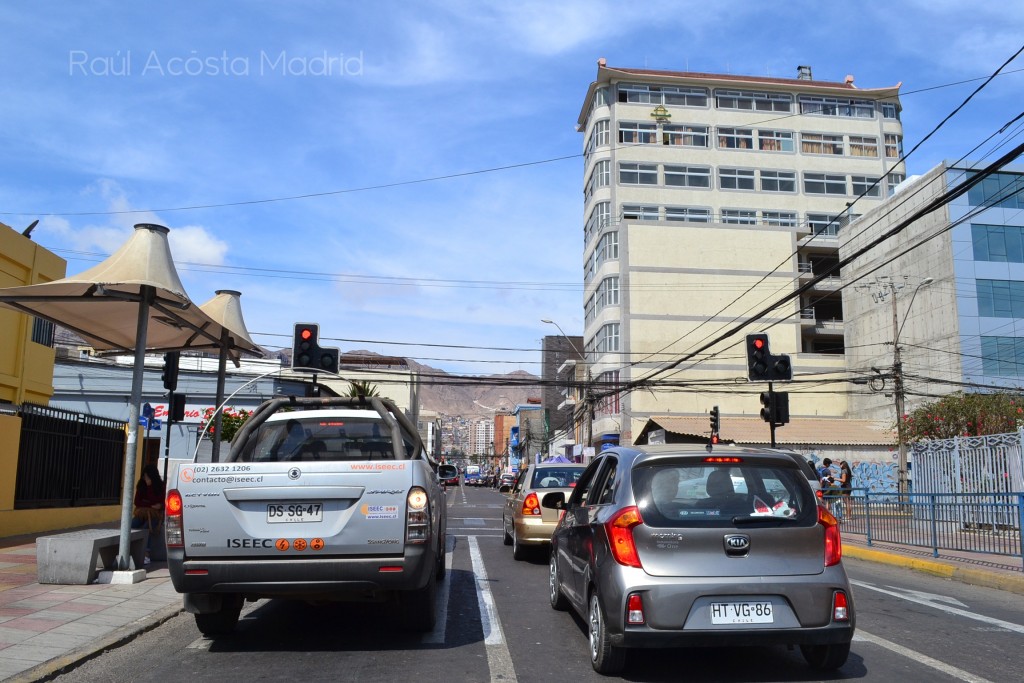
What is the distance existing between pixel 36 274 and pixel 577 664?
16642 millimetres

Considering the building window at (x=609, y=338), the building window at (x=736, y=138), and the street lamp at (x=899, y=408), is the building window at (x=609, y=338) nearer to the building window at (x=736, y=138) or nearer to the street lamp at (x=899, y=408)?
the building window at (x=736, y=138)

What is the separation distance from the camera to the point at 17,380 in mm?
18375

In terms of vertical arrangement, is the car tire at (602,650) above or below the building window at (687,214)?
below

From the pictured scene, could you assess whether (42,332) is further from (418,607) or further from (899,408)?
(899,408)

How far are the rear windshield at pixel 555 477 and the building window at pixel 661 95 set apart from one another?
46.8 meters

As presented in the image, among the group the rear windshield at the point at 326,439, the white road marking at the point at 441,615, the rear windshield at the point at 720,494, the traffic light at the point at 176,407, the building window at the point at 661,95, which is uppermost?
the building window at the point at 661,95

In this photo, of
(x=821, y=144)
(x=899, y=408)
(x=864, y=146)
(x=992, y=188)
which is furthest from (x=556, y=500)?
(x=864, y=146)

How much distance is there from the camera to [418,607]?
22.8 feet

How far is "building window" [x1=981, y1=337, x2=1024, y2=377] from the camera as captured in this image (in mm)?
41094

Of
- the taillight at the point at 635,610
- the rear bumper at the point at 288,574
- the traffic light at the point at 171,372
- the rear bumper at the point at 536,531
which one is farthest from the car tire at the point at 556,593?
the traffic light at the point at 171,372

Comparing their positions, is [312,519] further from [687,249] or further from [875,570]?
[687,249]

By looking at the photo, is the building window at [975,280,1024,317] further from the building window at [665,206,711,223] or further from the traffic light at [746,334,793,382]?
the traffic light at [746,334,793,382]

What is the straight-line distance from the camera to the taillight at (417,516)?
6354 mm

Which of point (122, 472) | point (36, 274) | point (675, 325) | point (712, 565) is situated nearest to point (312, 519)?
point (712, 565)
